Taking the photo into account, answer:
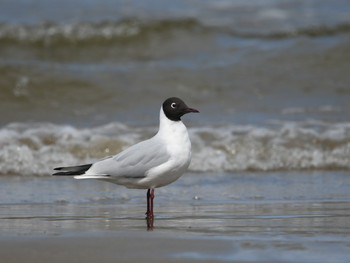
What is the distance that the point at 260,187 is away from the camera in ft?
20.9

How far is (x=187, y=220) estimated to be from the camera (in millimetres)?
4848

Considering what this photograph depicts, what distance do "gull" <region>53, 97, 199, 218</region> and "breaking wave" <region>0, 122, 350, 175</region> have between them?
7.26 ft

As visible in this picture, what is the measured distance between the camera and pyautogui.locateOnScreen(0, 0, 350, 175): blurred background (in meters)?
7.74

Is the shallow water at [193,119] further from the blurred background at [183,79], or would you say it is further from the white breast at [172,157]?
the white breast at [172,157]

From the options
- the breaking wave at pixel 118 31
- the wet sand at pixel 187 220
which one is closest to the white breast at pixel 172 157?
the wet sand at pixel 187 220

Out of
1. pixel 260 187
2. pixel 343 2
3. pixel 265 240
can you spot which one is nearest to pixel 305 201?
pixel 260 187

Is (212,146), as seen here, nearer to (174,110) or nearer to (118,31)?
(174,110)

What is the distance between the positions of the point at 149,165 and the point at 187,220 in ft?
1.38

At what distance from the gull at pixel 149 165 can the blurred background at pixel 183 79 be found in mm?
2267

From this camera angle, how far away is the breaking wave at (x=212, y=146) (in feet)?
24.2

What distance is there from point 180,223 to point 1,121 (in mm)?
4948

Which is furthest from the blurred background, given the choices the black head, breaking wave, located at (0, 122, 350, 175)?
the black head

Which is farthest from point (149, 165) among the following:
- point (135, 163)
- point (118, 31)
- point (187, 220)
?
point (118, 31)

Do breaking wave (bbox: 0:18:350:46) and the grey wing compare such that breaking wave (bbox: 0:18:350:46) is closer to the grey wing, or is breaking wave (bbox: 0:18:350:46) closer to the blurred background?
the blurred background
